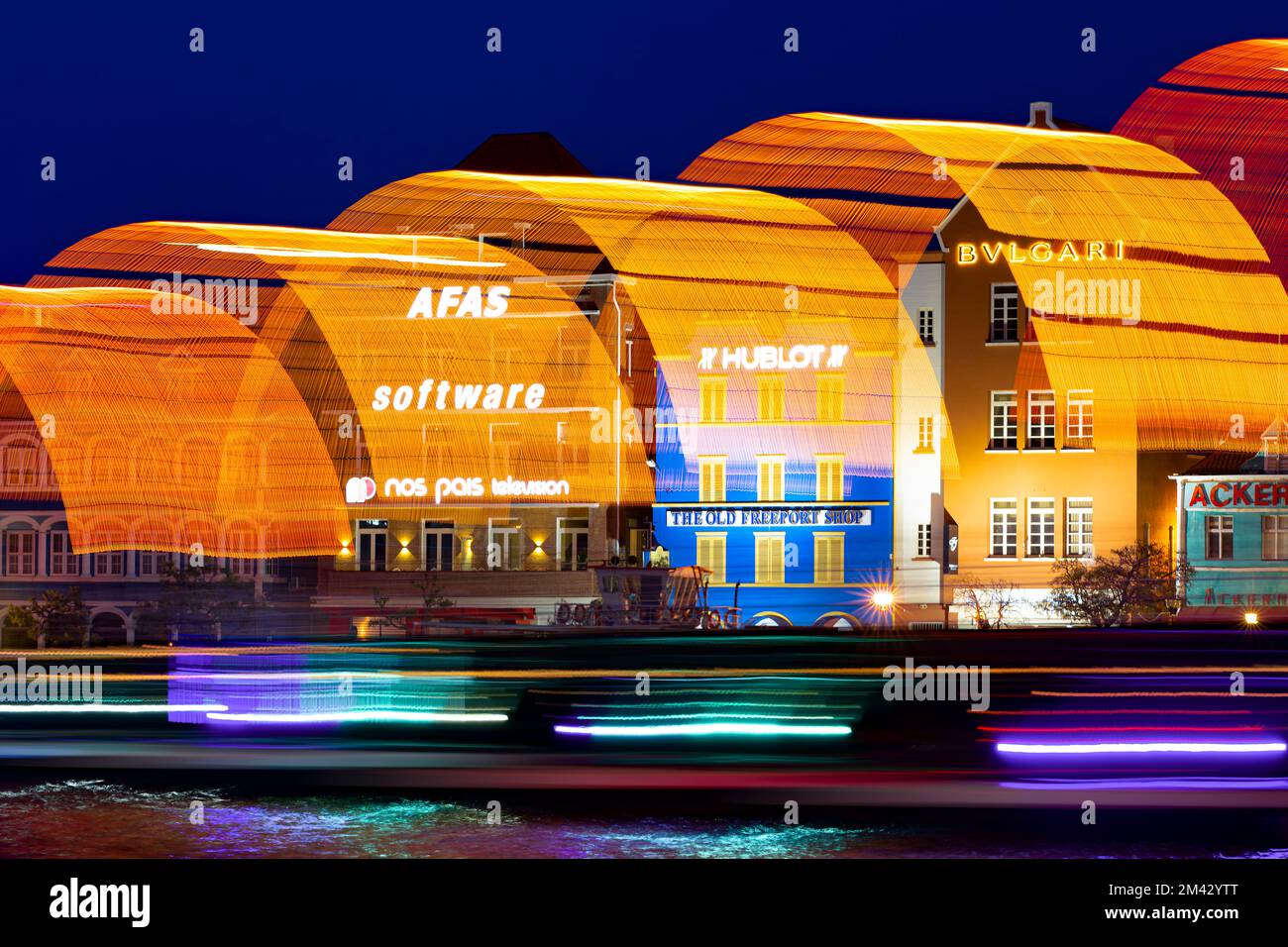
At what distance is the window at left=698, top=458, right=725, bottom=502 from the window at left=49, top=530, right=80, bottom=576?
635 inches

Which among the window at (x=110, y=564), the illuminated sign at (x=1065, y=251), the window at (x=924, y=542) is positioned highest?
the illuminated sign at (x=1065, y=251)

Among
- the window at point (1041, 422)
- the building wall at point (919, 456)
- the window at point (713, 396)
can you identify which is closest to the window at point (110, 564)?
the window at point (713, 396)

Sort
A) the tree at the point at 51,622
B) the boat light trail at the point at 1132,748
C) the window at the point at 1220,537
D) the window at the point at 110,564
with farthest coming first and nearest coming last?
the window at the point at 110,564 → the window at the point at 1220,537 → the tree at the point at 51,622 → the boat light trail at the point at 1132,748

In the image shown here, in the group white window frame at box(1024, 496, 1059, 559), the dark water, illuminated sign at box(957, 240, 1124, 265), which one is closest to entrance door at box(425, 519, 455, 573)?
white window frame at box(1024, 496, 1059, 559)

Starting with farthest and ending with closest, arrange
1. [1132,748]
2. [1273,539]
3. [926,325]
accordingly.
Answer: [926,325]
[1273,539]
[1132,748]

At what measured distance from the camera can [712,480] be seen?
56219 millimetres

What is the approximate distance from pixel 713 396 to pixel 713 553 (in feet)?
14.1

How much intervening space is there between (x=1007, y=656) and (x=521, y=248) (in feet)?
102

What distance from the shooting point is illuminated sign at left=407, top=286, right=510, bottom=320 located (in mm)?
52625

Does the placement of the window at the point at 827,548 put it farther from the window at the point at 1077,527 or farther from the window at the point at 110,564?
the window at the point at 110,564

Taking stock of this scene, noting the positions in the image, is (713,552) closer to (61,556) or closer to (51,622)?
(61,556)

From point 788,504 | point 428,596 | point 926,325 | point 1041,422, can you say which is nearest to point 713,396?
point 788,504

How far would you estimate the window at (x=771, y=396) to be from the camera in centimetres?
5469

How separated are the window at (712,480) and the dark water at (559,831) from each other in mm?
39219
